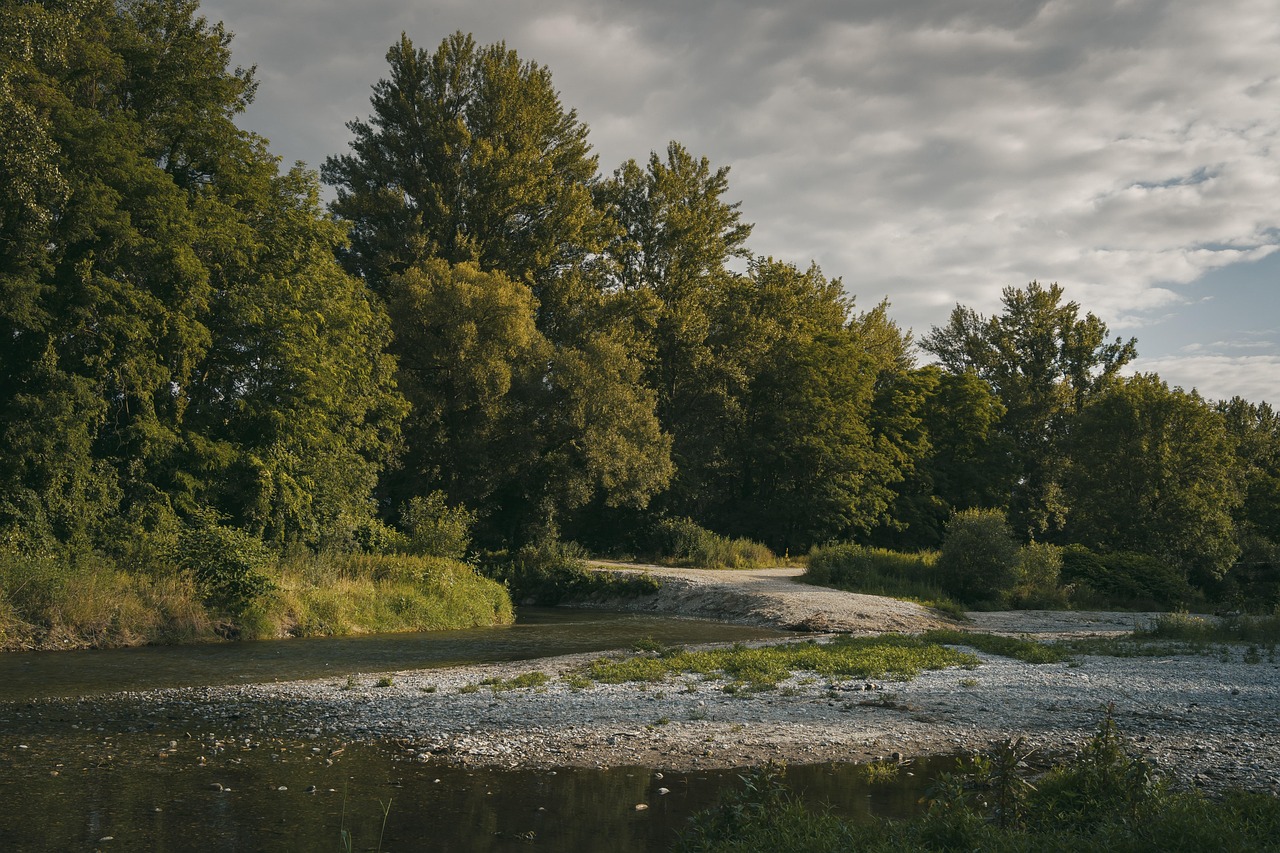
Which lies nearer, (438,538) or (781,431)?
(438,538)

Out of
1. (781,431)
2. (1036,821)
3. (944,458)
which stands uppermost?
(781,431)

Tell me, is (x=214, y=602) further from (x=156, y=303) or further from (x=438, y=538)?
(x=438, y=538)

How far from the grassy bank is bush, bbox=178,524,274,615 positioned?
0.05 meters

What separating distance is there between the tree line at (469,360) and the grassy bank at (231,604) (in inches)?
84.7

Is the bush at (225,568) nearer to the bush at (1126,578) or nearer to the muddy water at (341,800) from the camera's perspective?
the muddy water at (341,800)

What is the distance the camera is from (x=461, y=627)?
26609 mm

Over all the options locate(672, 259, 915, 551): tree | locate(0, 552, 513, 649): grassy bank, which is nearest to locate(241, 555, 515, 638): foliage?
locate(0, 552, 513, 649): grassy bank

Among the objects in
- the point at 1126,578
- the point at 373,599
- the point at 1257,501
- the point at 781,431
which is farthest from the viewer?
the point at 1257,501

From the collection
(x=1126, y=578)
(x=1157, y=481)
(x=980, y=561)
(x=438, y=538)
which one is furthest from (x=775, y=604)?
(x=1157, y=481)

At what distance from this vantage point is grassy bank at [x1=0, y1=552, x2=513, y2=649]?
19.6 meters

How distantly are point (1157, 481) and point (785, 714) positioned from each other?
46.4m

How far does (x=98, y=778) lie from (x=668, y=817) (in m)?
5.51

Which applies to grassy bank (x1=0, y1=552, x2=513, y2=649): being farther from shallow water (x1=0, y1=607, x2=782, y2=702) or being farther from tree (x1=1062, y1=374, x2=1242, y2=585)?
tree (x1=1062, y1=374, x2=1242, y2=585)

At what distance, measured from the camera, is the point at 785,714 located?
1171cm
